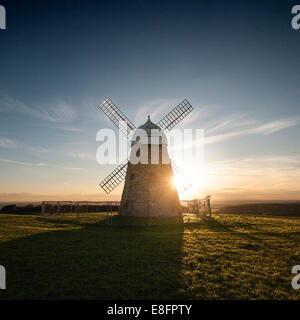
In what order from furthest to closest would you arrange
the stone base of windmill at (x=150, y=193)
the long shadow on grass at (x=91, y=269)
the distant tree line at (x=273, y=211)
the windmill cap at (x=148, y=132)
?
the distant tree line at (x=273, y=211), the windmill cap at (x=148, y=132), the stone base of windmill at (x=150, y=193), the long shadow on grass at (x=91, y=269)

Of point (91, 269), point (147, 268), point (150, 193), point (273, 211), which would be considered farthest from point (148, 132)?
point (273, 211)

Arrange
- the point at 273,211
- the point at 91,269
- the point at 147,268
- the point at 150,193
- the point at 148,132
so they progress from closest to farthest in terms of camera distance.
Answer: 1. the point at 91,269
2. the point at 147,268
3. the point at 150,193
4. the point at 148,132
5. the point at 273,211

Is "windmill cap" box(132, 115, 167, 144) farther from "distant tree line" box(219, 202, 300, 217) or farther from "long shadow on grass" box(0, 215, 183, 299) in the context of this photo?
"distant tree line" box(219, 202, 300, 217)

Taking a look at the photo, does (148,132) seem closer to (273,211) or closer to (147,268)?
(147,268)

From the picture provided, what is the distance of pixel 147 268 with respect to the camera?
718cm

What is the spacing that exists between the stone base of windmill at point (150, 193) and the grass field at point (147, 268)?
8.17m

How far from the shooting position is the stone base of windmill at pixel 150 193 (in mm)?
19969

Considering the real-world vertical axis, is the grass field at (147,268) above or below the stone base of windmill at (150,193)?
below

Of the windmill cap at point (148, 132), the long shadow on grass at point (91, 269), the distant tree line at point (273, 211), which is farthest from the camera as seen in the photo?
the distant tree line at point (273, 211)

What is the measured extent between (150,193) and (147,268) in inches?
491

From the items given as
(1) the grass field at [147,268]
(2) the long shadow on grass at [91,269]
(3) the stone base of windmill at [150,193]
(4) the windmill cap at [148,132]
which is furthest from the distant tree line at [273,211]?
(2) the long shadow on grass at [91,269]

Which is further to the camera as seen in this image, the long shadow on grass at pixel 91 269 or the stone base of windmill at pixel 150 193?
the stone base of windmill at pixel 150 193

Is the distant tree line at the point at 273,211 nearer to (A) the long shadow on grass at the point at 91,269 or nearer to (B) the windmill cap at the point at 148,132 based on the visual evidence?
(B) the windmill cap at the point at 148,132
